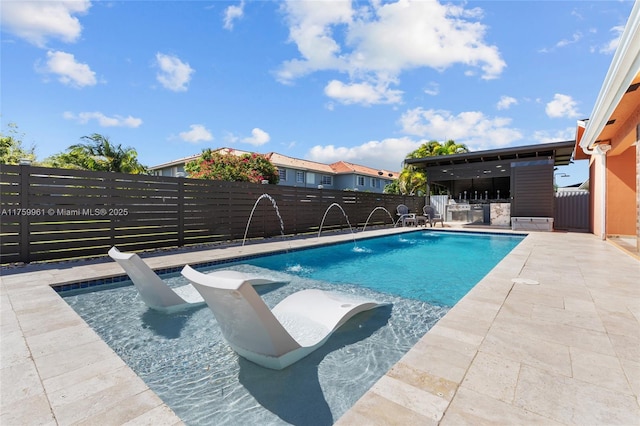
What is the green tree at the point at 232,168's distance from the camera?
18.6 m

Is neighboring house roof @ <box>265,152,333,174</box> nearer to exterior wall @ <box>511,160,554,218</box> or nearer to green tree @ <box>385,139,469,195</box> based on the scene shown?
green tree @ <box>385,139,469,195</box>

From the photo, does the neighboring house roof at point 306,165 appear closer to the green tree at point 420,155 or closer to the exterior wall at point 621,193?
the green tree at point 420,155

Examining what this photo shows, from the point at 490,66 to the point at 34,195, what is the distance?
42.7 ft

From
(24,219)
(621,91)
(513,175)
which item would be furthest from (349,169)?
(24,219)

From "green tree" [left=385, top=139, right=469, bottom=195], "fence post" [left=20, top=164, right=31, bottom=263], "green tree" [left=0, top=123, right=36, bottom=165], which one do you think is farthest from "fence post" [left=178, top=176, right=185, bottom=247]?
"green tree" [left=385, top=139, right=469, bottom=195]

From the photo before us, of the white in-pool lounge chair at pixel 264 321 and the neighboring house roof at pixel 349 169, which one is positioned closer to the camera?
the white in-pool lounge chair at pixel 264 321

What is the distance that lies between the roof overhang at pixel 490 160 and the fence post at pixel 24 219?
15.7 metres

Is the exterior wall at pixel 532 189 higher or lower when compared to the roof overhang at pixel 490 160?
lower

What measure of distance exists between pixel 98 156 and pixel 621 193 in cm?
2705

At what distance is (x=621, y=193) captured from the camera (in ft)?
31.4

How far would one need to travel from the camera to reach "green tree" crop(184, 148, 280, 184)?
18594 mm

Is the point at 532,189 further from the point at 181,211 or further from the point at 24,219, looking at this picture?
the point at 24,219

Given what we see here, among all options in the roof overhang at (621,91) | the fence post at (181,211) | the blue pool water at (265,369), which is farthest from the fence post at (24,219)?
the roof overhang at (621,91)

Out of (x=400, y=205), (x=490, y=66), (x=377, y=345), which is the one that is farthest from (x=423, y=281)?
(x=400, y=205)
